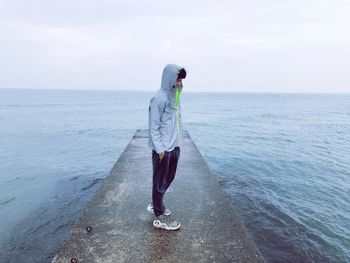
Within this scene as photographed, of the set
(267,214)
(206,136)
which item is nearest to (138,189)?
(267,214)

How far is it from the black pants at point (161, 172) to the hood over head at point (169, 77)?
3.02 ft

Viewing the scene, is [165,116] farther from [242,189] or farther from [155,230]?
[242,189]

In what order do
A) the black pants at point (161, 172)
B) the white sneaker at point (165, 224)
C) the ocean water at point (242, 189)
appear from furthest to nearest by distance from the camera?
the ocean water at point (242, 189) → the white sneaker at point (165, 224) → the black pants at point (161, 172)

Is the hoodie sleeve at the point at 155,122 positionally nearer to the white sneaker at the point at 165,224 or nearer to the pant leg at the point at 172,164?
the pant leg at the point at 172,164

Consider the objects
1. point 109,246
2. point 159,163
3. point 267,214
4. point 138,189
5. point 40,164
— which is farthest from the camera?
point 40,164

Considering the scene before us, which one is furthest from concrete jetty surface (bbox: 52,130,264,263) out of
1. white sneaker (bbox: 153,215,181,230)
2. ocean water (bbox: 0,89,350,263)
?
ocean water (bbox: 0,89,350,263)

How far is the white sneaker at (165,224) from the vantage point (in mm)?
4406

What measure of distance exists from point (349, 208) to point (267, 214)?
126 inches

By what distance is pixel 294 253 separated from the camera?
6934mm

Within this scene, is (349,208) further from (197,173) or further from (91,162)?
(91,162)

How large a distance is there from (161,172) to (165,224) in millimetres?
824

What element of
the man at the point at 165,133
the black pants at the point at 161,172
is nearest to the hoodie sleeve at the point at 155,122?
the man at the point at 165,133

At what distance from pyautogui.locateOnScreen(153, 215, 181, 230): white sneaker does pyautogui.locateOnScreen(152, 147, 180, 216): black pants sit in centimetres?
10

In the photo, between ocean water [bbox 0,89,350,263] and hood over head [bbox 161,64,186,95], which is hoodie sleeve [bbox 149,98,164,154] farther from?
ocean water [bbox 0,89,350,263]
